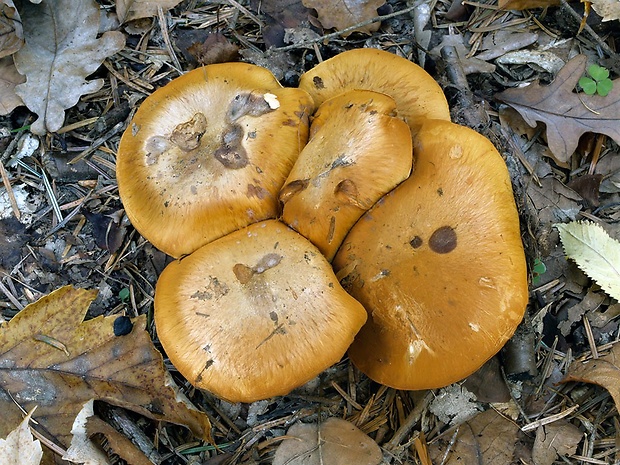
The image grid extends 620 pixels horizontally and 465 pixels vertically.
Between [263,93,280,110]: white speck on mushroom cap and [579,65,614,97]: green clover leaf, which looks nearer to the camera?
[263,93,280,110]: white speck on mushroom cap

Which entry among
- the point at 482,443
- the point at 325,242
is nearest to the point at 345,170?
the point at 325,242

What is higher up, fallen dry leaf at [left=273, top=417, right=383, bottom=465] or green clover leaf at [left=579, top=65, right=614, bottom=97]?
green clover leaf at [left=579, top=65, right=614, bottom=97]

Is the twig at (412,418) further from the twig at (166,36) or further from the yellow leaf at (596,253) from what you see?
the twig at (166,36)

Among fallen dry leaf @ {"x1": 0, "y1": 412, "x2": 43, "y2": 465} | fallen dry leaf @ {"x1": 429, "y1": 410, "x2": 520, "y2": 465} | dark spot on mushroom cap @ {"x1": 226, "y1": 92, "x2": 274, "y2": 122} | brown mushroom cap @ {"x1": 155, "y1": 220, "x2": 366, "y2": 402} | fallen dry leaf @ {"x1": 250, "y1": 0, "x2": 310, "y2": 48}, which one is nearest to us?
brown mushroom cap @ {"x1": 155, "y1": 220, "x2": 366, "y2": 402}

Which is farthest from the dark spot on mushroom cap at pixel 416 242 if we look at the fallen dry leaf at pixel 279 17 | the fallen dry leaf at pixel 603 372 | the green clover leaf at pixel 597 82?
the fallen dry leaf at pixel 279 17

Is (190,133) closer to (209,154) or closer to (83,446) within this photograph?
(209,154)

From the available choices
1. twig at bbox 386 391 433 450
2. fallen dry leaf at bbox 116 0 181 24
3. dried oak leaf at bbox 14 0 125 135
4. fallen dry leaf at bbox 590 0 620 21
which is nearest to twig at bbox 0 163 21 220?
dried oak leaf at bbox 14 0 125 135

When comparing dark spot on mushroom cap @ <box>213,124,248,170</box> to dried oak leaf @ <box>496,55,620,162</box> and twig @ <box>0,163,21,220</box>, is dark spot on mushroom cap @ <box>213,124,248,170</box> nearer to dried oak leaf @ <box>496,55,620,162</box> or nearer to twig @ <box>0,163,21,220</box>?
twig @ <box>0,163,21,220</box>
